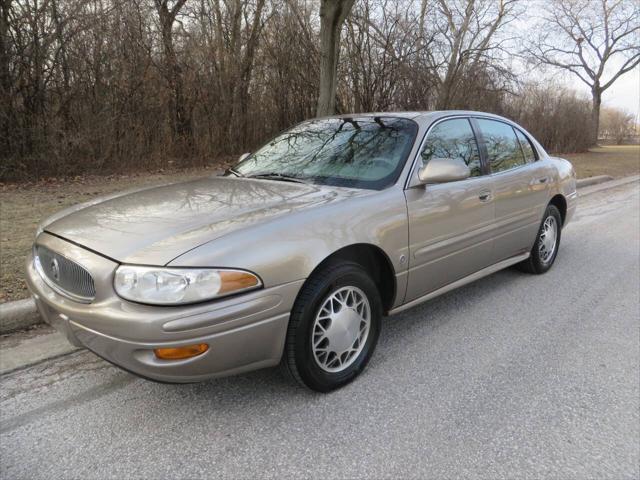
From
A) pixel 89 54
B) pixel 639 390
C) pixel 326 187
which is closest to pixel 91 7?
pixel 89 54

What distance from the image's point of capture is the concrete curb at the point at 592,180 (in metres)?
12.0

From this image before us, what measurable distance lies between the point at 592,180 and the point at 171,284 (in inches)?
521

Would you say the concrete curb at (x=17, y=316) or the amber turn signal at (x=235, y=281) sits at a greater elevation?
the amber turn signal at (x=235, y=281)

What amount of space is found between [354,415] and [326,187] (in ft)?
4.47

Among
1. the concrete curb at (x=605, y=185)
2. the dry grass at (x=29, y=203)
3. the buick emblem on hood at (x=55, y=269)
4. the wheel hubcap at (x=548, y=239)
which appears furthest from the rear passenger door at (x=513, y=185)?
the concrete curb at (x=605, y=185)

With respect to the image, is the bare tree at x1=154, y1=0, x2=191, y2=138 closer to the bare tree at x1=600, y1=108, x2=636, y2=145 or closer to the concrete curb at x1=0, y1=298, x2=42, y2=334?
the concrete curb at x1=0, y1=298, x2=42, y2=334

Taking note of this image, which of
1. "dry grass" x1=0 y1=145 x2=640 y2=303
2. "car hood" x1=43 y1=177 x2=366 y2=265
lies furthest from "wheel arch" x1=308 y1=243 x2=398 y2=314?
"dry grass" x1=0 y1=145 x2=640 y2=303

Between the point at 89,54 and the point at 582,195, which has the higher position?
the point at 89,54

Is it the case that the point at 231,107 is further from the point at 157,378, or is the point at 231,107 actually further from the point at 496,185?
the point at 157,378

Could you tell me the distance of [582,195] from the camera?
1066cm

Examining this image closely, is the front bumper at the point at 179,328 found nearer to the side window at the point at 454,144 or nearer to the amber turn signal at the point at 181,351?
the amber turn signal at the point at 181,351

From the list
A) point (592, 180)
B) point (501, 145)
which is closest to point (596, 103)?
point (592, 180)

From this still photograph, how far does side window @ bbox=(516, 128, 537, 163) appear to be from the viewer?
15.1ft

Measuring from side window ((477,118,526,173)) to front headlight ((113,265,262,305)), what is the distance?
8.80ft
